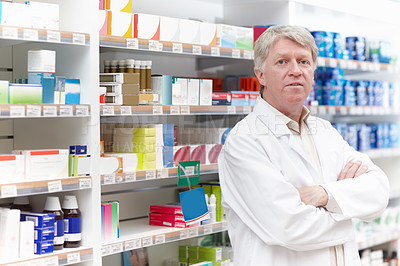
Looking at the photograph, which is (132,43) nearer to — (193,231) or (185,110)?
(185,110)

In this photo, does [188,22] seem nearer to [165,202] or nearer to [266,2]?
A: [266,2]

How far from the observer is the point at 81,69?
3.29 meters

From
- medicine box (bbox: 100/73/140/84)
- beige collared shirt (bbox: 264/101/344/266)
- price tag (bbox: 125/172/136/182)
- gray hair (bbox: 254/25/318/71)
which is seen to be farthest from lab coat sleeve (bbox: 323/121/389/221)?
medicine box (bbox: 100/73/140/84)

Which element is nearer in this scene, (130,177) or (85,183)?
(85,183)

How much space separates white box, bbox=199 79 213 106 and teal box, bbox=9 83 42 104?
4.08ft

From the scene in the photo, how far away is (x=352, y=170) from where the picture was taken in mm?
2760

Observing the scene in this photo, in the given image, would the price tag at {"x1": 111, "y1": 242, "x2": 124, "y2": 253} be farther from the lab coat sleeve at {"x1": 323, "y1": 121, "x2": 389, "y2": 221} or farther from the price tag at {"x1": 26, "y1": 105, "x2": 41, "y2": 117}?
the lab coat sleeve at {"x1": 323, "y1": 121, "x2": 389, "y2": 221}

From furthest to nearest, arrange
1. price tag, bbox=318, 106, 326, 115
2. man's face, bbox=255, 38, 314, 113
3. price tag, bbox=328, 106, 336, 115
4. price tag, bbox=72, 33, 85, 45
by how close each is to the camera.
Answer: price tag, bbox=328, 106, 336, 115 → price tag, bbox=318, 106, 326, 115 → price tag, bbox=72, 33, 85, 45 → man's face, bbox=255, 38, 314, 113

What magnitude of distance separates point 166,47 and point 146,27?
0.58 ft

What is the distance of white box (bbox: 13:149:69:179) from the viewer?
301 centimetres

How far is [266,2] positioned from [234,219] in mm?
2486

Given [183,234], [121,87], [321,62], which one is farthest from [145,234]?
[321,62]

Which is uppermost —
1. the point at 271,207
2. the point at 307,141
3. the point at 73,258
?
Answer: the point at 307,141

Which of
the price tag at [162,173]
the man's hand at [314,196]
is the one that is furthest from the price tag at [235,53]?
the man's hand at [314,196]
